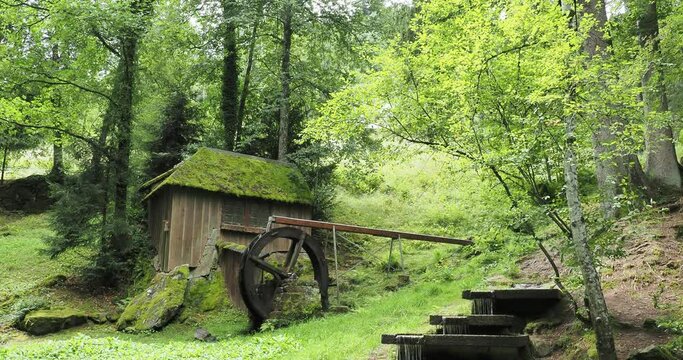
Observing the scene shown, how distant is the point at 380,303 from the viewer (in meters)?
12.1

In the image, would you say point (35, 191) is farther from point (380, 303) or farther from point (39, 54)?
point (380, 303)

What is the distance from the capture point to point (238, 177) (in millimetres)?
17391

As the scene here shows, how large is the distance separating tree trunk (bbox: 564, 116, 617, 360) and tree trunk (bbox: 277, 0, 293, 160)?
46.1 feet

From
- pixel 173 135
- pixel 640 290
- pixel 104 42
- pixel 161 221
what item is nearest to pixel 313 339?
pixel 640 290

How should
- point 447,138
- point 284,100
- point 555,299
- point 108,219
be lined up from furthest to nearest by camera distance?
point 284,100, point 108,219, point 447,138, point 555,299

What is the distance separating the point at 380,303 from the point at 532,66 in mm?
6647

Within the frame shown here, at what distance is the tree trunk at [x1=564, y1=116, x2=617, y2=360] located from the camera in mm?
5895

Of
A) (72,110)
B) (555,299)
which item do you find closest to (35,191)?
(72,110)

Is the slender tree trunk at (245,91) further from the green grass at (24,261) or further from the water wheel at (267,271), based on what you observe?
the water wheel at (267,271)

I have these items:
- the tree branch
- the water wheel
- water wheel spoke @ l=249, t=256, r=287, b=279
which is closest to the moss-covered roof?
the water wheel

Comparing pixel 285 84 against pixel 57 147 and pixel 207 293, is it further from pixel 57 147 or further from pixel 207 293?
pixel 57 147

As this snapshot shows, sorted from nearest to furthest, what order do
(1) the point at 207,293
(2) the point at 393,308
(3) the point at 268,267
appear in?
1. (2) the point at 393,308
2. (3) the point at 268,267
3. (1) the point at 207,293

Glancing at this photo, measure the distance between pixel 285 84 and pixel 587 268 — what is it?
15.1 meters

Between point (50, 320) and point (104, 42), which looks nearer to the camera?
point (50, 320)
